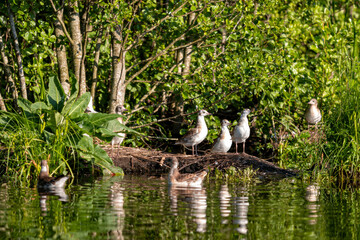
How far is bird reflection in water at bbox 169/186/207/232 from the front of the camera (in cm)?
629

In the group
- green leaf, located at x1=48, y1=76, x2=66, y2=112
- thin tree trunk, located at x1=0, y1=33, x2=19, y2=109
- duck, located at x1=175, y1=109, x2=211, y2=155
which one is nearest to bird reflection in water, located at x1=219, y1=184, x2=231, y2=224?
duck, located at x1=175, y1=109, x2=211, y2=155

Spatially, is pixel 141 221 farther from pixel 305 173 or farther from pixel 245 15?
pixel 245 15

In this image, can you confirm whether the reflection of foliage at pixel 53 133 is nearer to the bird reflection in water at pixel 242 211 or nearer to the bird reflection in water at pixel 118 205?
the bird reflection in water at pixel 118 205

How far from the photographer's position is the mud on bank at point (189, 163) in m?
11.9

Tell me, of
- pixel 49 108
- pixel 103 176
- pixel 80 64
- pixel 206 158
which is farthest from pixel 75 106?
pixel 206 158

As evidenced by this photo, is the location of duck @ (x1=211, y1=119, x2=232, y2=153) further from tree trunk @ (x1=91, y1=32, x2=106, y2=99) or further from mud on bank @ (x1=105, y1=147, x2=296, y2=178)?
tree trunk @ (x1=91, y1=32, x2=106, y2=99)

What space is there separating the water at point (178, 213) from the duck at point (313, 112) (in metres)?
4.84

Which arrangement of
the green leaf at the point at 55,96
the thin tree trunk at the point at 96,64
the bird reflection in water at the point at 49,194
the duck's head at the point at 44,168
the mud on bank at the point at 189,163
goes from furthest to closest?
the thin tree trunk at the point at 96,64, the mud on bank at the point at 189,163, the green leaf at the point at 55,96, the duck's head at the point at 44,168, the bird reflection in water at the point at 49,194

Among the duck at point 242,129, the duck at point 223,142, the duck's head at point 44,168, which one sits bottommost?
the duck's head at point 44,168

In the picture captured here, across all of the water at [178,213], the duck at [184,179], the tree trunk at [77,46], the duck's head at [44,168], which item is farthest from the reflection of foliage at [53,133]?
the tree trunk at [77,46]

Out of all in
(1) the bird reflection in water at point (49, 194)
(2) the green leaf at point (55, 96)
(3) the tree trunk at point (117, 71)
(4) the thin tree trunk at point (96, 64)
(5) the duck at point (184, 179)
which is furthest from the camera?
(4) the thin tree trunk at point (96, 64)

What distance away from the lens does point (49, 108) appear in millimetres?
10883

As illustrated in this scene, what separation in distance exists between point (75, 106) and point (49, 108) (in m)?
0.51

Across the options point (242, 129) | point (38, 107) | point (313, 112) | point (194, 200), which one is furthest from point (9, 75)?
point (313, 112)
